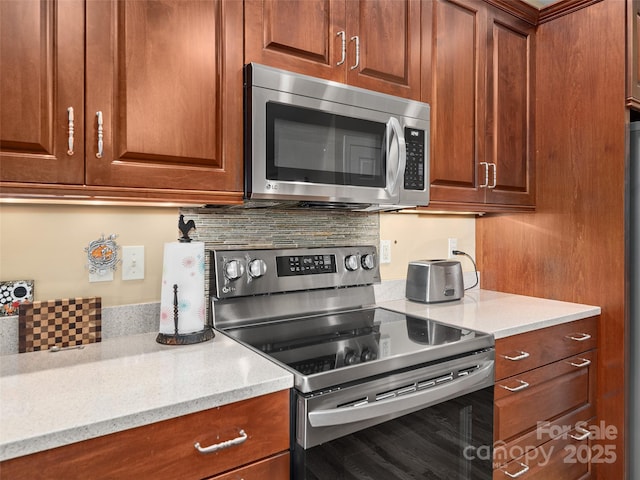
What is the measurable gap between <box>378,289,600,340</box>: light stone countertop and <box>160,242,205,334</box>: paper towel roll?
0.89m

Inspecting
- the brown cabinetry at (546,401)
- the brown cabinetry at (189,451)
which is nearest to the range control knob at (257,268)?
the brown cabinetry at (189,451)

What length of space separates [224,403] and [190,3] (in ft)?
3.46

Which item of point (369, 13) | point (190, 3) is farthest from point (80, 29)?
point (369, 13)

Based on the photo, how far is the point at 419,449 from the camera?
121 cm

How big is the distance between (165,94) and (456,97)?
3.98 ft

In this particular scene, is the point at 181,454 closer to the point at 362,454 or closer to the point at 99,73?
the point at 362,454

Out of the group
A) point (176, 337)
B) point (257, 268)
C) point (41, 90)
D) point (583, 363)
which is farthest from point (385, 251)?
point (41, 90)

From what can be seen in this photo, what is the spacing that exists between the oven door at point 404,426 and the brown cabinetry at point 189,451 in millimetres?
59

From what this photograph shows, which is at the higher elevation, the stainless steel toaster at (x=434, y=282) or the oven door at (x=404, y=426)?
the stainless steel toaster at (x=434, y=282)

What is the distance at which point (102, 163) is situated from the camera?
1.06 m

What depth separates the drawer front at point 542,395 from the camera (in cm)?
153

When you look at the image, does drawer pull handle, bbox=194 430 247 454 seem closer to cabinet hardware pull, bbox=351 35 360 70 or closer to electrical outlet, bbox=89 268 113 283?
electrical outlet, bbox=89 268 113 283

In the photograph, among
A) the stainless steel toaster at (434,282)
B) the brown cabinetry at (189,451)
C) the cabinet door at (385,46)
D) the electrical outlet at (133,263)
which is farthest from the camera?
the stainless steel toaster at (434,282)

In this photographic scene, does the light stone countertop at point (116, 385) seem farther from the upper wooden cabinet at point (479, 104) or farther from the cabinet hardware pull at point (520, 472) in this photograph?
the upper wooden cabinet at point (479, 104)
